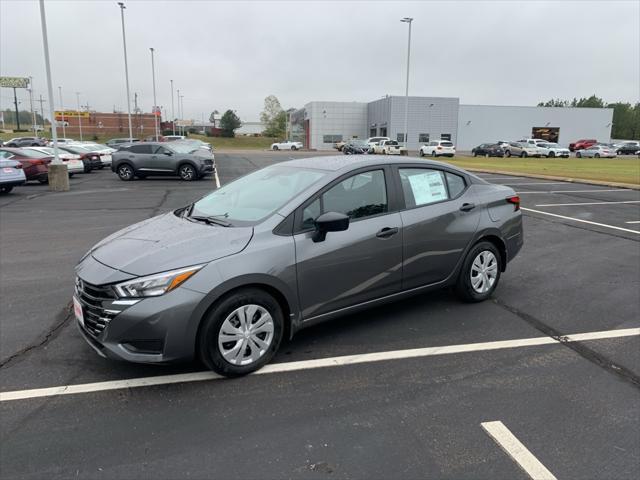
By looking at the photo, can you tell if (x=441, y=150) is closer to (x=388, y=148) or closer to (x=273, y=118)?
(x=388, y=148)

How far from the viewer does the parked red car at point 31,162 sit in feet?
62.5

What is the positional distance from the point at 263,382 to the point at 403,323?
1662 mm

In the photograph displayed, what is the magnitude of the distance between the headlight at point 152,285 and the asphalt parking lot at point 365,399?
73cm

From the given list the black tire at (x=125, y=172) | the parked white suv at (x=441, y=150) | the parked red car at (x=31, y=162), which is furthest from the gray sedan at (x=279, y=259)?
the parked white suv at (x=441, y=150)

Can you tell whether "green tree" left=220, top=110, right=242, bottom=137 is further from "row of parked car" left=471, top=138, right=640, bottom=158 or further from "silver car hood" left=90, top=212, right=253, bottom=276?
"silver car hood" left=90, top=212, right=253, bottom=276

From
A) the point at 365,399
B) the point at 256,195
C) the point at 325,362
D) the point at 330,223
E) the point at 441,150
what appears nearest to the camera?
the point at 365,399

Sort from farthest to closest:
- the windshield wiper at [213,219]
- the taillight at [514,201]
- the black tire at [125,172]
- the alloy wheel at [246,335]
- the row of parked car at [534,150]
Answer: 1. the row of parked car at [534,150]
2. the black tire at [125,172]
3. the taillight at [514,201]
4. the windshield wiper at [213,219]
5. the alloy wheel at [246,335]

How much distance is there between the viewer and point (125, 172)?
21656 millimetres

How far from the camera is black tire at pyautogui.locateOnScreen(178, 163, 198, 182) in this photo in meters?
21.5

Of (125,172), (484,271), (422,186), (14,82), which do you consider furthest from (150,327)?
(14,82)

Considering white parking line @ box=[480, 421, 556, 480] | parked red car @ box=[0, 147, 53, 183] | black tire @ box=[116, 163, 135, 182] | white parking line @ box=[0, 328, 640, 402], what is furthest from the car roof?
black tire @ box=[116, 163, 135, 182]

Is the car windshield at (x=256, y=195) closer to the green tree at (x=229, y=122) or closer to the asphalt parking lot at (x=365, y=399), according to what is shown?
the asphalt parking lot at (x=365, y=399)

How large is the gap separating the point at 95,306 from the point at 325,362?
175 centimetres

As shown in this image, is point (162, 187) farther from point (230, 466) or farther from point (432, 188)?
point (230, 466)
